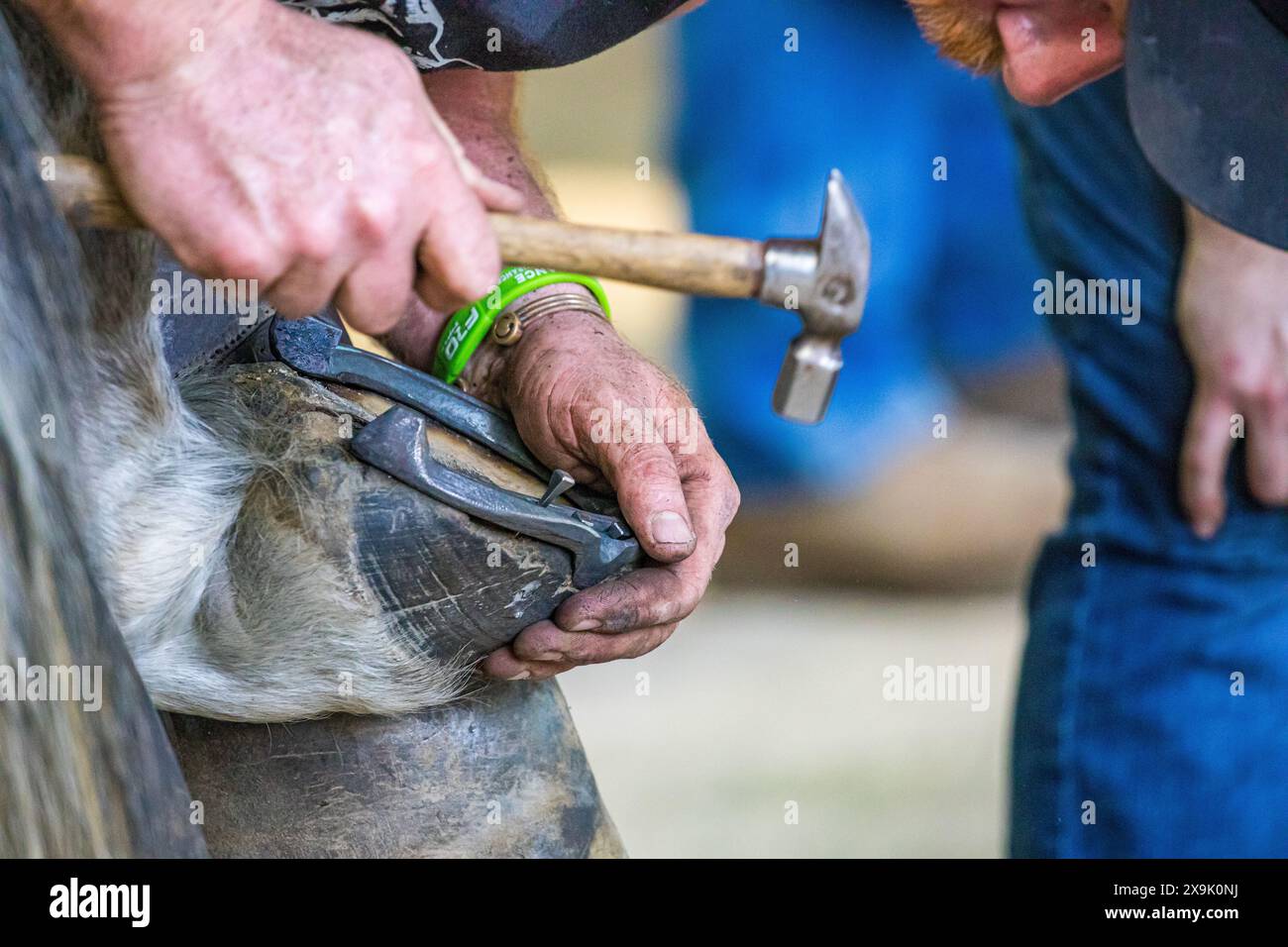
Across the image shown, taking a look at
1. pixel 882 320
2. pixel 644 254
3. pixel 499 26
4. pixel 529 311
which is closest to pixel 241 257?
pixel 644 254

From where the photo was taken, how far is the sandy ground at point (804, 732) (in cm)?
285

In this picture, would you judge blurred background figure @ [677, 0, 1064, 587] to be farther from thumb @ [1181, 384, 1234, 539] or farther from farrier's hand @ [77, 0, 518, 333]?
farrier's hand @ [77, 0, 518, 333]

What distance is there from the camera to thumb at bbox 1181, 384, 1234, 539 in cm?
167

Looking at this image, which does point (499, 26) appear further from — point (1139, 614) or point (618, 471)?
point (1139, 614)

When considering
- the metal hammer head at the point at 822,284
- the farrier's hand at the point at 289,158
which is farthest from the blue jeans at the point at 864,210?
the farrier's hand at the point at 289,158

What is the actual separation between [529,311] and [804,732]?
2090mm

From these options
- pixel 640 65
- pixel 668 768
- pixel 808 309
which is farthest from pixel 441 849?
pixel 640 65

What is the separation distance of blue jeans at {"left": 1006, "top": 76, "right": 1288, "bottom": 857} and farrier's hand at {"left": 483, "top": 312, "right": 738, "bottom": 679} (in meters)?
0.73

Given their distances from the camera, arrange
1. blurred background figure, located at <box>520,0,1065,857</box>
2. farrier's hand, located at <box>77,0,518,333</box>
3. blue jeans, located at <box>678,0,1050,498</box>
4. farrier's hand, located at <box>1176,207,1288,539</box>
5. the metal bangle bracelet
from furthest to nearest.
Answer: blue jeans, located at <box>678,0,1050,498</box> → blurred background figure, located at <box>520,0,1065,857</box> → farrier's hand, located at <box>1176,207,1288,539</box> → the metal bangle bracelet → farrier's hand, located at <box>77,0,518,333</box>

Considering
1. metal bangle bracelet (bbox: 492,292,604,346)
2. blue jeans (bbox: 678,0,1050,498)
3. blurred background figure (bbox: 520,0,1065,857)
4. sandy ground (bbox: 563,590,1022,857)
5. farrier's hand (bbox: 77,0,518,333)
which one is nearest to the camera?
farrier's hand (bbox: 77,0,518,333)

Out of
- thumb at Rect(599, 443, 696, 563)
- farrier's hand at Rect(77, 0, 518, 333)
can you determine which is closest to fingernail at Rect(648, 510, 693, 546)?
thumb at Rect(599, 443, 696, 563)

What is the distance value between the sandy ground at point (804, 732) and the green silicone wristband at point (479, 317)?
5.41ft

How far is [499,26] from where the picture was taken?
1.30 metres
